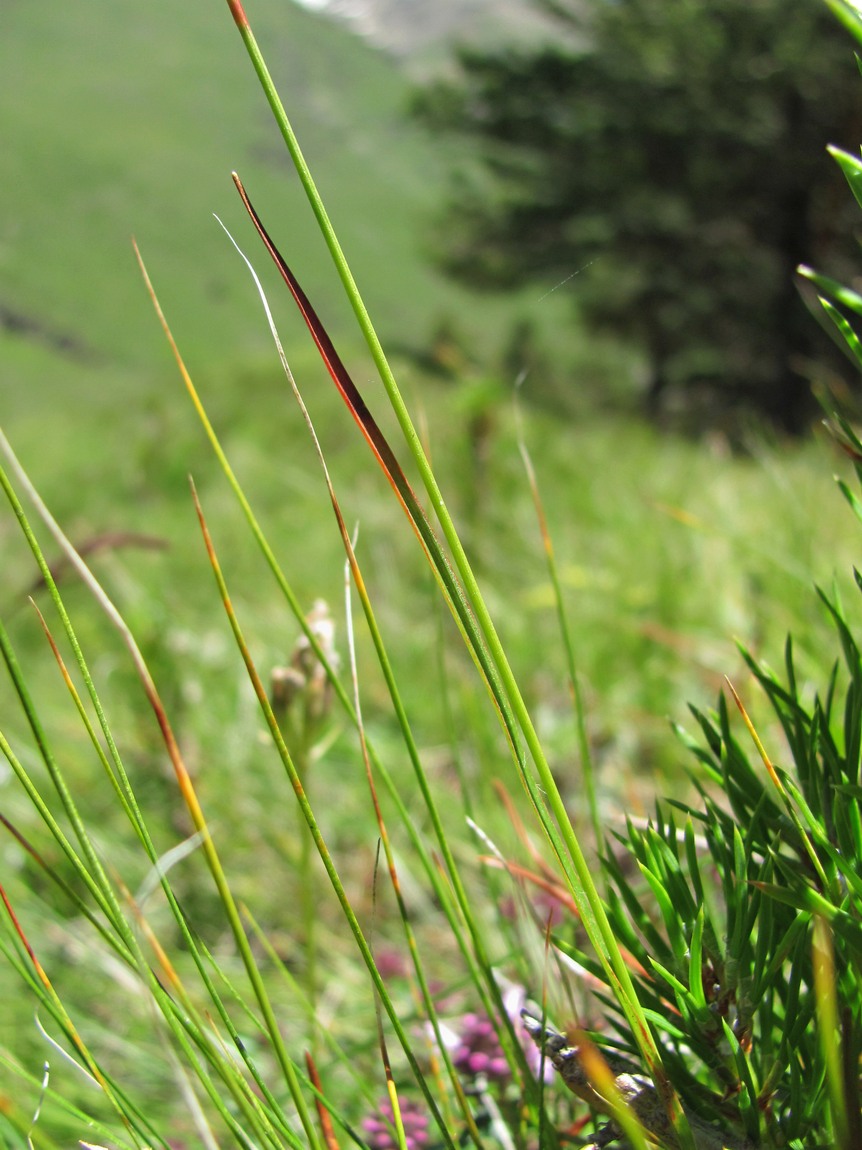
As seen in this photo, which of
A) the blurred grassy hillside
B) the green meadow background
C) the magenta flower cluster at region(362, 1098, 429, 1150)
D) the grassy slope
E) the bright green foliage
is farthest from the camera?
the grassy slope

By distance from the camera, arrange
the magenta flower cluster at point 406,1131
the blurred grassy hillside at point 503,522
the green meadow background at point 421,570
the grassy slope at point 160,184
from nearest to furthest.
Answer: the magenta flower cluster at point 406,1131 → the green meadow background at point 421,570 → the blurred grassy hillside at point 503,522 → the grassy slope at point 160,184

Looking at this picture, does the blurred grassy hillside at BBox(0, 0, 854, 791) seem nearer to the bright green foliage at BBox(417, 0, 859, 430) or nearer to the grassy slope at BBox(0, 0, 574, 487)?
the bright green foliage at BBox(417, 0, 859, 430)

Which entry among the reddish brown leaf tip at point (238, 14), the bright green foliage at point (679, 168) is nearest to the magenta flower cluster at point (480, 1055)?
the reddish brown leaf tip at point (238, 14)

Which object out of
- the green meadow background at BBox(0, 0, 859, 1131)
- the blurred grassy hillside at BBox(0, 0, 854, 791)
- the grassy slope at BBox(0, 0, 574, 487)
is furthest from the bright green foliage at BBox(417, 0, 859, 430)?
the grassy slope at BBox(0, 0, 574, 487)

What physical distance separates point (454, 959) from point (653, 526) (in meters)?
1.08

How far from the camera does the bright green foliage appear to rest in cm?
548

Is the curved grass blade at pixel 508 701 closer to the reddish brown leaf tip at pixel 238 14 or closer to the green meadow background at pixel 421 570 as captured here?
the reddish brown leaf tip at pixel 238 14

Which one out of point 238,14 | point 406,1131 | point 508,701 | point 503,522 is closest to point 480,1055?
point 406,1131

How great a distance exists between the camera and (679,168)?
631 cm

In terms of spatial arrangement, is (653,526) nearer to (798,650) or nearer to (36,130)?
(798,650)

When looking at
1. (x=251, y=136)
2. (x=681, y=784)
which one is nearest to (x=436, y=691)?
(x=681, y=784)

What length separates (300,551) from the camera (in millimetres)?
2141

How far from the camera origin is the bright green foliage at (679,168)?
216 inches

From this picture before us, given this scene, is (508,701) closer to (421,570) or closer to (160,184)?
(421,570)
